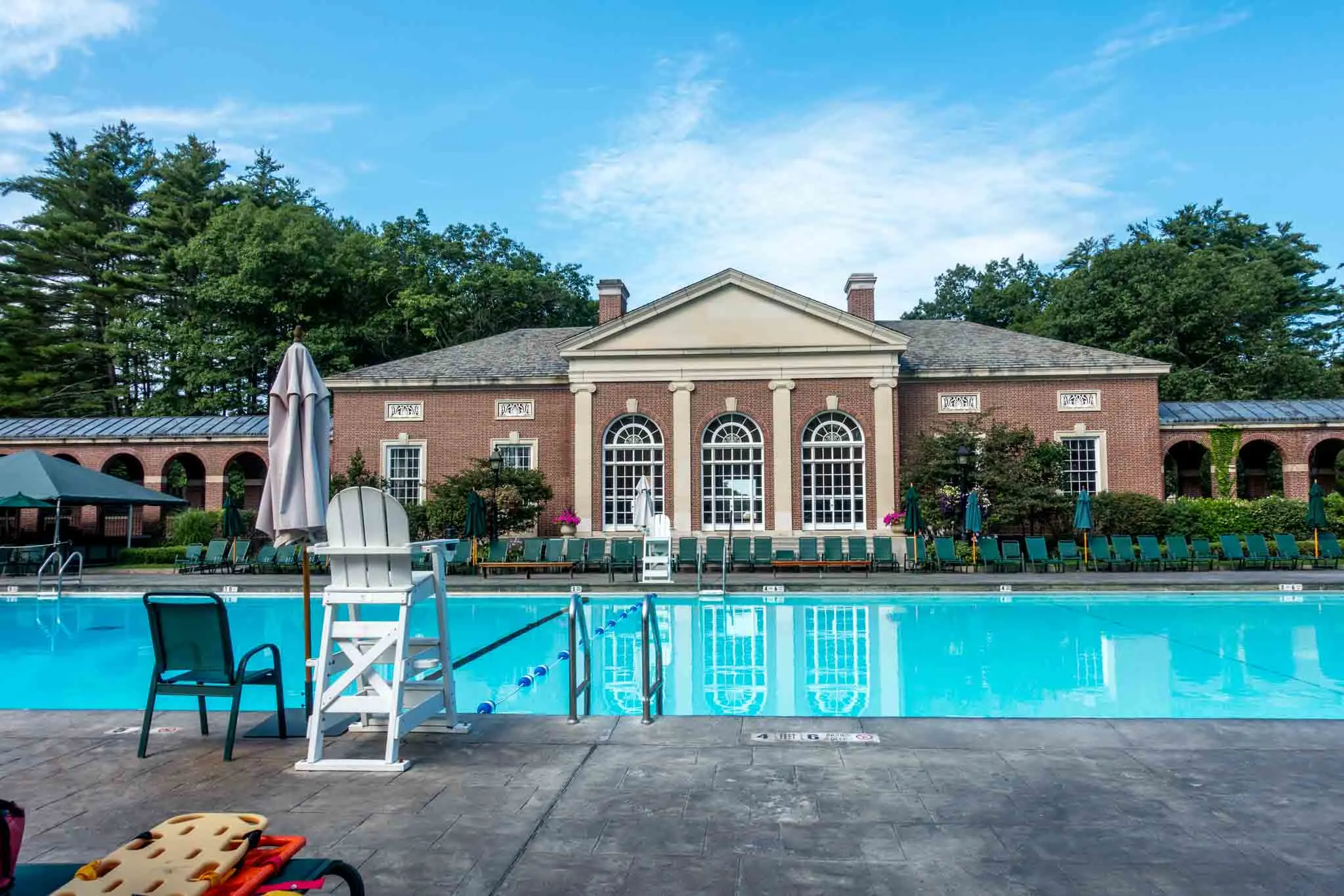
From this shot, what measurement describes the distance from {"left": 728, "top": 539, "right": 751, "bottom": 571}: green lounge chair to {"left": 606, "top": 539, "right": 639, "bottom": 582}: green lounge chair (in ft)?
7.47

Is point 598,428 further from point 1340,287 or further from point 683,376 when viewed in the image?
point 1340,287

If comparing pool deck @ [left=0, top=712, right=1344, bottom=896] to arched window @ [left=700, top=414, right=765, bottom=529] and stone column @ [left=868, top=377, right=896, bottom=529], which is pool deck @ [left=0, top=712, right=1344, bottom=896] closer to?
stone column @ [left=868, top=377, right=896, bottom=529]

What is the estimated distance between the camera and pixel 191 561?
22672mm

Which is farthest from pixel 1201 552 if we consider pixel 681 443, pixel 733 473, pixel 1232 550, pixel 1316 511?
pixel 681 443

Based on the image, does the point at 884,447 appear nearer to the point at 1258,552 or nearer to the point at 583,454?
the point at 583,454

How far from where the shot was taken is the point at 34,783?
502cm

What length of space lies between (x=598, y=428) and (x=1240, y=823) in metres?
22.0

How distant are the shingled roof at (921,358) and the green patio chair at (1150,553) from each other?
5813 millimetres

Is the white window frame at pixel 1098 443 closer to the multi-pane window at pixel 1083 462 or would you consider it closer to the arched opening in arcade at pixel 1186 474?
the multi-pane window at pixel 1083 462

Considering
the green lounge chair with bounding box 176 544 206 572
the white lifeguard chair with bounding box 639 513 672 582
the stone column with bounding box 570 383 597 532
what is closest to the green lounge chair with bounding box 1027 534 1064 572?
the white lifeguard chair with bounding box 639 513 672 582

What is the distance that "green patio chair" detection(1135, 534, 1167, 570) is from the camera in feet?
68.9

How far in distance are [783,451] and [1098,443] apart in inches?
343

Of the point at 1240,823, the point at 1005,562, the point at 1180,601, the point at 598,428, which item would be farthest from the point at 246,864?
the point at 598,428

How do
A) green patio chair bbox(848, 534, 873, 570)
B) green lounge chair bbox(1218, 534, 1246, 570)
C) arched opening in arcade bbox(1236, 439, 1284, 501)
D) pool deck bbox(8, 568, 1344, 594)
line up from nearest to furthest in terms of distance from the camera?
1. pool deck bbox(8, 568, 1344, 594)
2. green lounge chair bbox(1218, 534, 1246, 570)
3. green patio chair bbox(848, 534, 873, 570)
4. arched opening in arcade bbox(1236, 439, 1284, 501)
